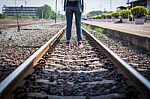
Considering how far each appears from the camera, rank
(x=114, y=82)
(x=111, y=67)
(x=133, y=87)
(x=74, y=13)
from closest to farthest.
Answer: (x=133, y=87) → (x=114, y=82) → (x=111, y=67) → (x=74, y=13)

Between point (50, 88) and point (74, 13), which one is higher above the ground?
point (74, 13)

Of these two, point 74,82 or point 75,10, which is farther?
point 75,10

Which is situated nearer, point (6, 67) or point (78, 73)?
point (78, 73)

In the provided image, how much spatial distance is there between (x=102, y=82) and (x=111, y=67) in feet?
4.05

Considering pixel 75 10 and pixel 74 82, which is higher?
pixel 75 10

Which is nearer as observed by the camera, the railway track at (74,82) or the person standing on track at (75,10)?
the railway track at (74,82)

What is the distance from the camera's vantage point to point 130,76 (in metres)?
4.28

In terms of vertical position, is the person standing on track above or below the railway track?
above

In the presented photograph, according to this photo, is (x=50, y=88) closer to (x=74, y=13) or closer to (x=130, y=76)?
(x=130, y=76)

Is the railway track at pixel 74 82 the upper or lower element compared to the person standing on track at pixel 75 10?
lower

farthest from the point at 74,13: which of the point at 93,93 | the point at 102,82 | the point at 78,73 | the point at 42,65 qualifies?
the point at 93,93

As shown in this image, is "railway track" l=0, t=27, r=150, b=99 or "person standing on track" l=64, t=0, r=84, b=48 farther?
"person standing on track" l=64, t=0, r=84, b=48

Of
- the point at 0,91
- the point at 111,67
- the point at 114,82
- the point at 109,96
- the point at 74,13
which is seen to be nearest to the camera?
the point at 0,91

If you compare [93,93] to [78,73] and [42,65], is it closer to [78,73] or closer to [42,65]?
[78,73]
